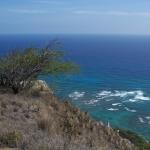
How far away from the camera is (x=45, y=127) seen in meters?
16.5

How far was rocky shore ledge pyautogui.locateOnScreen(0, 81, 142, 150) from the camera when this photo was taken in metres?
12.2

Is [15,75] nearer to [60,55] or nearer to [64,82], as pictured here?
[60,55]

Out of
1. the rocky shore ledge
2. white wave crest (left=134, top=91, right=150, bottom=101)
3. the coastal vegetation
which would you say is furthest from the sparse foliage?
white wave crest (left=134, top=91, right=150, bottom=101)

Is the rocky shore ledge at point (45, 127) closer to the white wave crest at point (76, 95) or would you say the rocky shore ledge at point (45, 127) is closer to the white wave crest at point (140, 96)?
the white wave crest at point (76, 95)

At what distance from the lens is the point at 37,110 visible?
20156mm

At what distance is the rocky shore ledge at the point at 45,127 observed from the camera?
12203 millimetres

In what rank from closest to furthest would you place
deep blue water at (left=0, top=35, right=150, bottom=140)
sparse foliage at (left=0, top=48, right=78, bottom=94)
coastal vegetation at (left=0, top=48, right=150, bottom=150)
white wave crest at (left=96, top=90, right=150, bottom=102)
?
1. coastal vegetation at (left=0, top=48, right=150, bottom=150)
2. sparse foliage at (left=0, top=48, right=78, bottom=94)
3. deep blue water at (left=0, top=35, right=150, bottom=140)
4. white wave crest at (left=96, top=90, right=150, bottom=102)

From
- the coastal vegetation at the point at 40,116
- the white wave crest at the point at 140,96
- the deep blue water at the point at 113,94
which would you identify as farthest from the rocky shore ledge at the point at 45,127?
the white wave crest at the point at 140,96

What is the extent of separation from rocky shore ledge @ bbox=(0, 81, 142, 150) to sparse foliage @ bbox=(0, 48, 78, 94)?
0.93m

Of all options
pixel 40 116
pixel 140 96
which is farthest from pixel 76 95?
pixel 40 116

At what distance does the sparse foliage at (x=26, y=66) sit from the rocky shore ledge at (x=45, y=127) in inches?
36.6

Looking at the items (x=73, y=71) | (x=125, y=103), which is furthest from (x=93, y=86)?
(x=73, y=71)

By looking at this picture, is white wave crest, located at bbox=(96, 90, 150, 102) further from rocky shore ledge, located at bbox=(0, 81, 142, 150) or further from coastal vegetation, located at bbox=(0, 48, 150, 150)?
rocky shore ledge, located at bbox=(0, 81, 142, 150)

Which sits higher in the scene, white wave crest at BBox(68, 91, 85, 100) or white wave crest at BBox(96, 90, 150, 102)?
white wave crest at BBox(68, 91, 85, 100)
